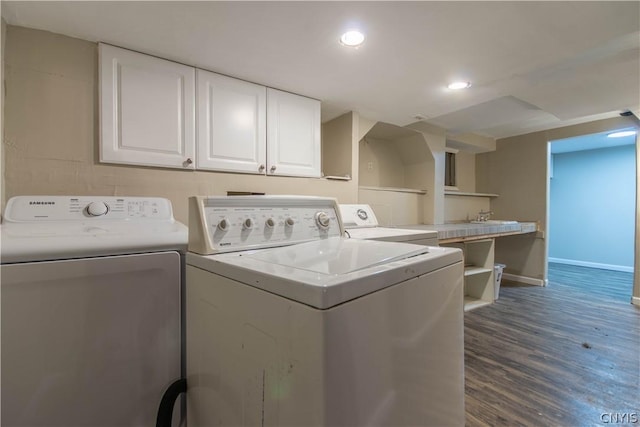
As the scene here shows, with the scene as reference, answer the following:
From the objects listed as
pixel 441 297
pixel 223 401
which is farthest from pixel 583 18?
pixel 223 401

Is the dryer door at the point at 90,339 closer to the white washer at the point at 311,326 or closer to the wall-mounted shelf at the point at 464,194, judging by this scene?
the white washer at the point at 311,326

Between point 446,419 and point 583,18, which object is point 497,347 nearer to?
point 446,419

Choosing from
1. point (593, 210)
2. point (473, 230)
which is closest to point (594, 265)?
point (593, 210)

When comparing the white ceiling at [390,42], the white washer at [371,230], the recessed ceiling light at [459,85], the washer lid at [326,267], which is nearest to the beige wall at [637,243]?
the white ceiling at [390,42]

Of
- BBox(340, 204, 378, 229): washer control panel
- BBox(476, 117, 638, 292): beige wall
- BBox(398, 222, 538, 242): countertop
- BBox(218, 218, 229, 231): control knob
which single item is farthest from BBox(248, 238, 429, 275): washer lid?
BBox(476, 117, 638, 292): beige wall

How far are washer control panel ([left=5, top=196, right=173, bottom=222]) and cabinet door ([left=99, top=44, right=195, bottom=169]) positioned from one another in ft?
0.97

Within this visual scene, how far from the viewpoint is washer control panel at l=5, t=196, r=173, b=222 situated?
1161mm

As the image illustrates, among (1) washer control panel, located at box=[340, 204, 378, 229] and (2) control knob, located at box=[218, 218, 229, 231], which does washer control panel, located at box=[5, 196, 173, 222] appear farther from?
(1) washer control panel, located at box=[340, 204, 378, 229]

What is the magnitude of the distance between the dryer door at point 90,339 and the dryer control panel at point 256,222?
5.9 inches

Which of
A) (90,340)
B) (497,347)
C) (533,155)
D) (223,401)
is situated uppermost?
(533,155)

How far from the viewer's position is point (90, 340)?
778 mm

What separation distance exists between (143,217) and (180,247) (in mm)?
573

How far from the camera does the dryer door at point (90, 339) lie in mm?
696

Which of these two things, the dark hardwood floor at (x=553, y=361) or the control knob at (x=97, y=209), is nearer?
the control knob at (x=97, y=209)
